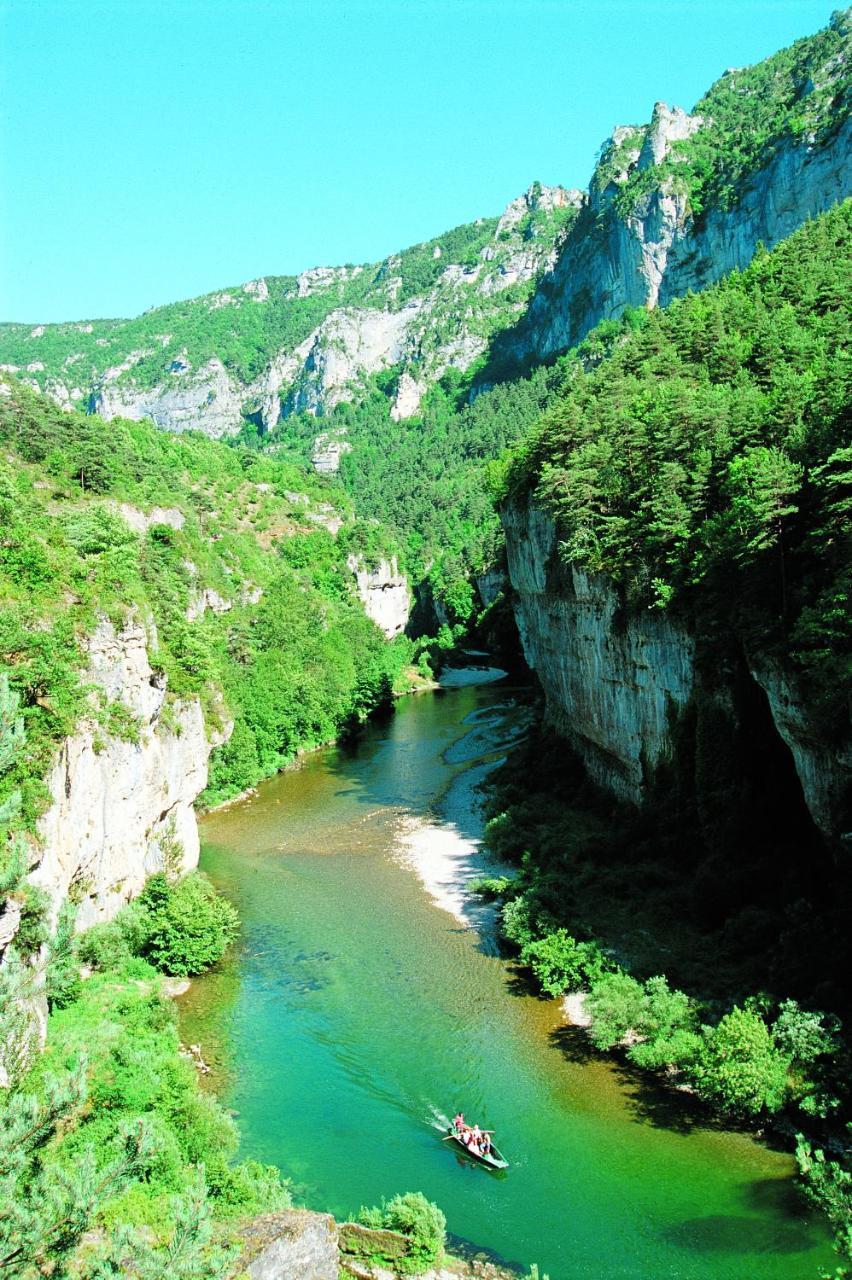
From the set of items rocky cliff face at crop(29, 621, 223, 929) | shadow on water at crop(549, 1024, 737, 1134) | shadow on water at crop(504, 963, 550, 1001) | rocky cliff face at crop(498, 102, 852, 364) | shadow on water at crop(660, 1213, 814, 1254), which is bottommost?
shadow on water at crop(660, 1213, 814, 1254)

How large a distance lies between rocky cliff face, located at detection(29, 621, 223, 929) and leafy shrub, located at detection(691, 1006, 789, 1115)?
13480 millimetres

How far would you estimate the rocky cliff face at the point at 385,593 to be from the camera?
88188 millimetres

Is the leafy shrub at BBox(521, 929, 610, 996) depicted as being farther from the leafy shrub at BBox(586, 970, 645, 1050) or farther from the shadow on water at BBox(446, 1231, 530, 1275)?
the shadow on water at BBox(446, 1231, 530, 1275)

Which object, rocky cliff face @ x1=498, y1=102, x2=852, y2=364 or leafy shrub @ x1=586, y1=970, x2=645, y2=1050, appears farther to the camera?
rocky cliff face @ x1=498, y1=102, x2=852, y2=364

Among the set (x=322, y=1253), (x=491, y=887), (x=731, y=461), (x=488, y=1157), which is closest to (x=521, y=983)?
(x=491, y=887)

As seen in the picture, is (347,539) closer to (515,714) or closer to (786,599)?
(515,714)

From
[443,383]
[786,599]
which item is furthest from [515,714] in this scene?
[443,383]

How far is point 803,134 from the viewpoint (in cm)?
8019

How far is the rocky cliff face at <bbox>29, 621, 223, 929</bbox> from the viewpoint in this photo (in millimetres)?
21453

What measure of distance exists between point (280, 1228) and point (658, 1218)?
686 centimetres

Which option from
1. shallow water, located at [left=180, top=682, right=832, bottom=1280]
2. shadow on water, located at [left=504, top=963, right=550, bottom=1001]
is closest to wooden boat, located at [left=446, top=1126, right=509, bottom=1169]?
shallow water, located at [left=180, top=682, right=832, bottom=1280]

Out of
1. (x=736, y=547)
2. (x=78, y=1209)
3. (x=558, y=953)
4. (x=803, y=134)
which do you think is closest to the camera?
(x=78, y=1209)

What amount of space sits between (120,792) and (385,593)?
68844mm

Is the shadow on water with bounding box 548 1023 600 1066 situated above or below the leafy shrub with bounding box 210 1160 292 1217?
below
